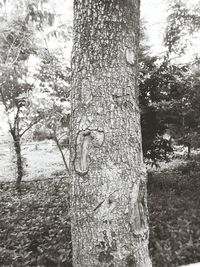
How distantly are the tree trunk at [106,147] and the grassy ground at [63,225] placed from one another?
9.39 ft

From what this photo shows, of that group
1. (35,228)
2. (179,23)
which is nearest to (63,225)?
(35,228)

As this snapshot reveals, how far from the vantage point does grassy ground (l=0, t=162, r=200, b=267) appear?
4359 millimetres

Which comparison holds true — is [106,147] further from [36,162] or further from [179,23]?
[36,162]

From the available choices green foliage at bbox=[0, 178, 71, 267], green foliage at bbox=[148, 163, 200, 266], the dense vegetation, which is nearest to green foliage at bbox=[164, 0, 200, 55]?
the dense vegetation

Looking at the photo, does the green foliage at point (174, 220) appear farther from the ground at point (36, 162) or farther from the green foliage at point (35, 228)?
the ground at point (36, 162)

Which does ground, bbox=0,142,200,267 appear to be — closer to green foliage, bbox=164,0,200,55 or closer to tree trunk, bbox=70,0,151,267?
tree trunk, bbox=70,0,151,267

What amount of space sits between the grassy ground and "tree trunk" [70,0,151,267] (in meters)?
2.86

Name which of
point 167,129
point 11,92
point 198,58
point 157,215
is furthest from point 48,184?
point 198,58

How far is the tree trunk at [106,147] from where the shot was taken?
162cm

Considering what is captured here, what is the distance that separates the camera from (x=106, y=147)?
64.3 inches

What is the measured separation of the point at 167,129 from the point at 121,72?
274 inches

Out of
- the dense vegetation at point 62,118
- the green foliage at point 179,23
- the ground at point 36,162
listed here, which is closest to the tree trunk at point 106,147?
the dense vegetation at point 62,118

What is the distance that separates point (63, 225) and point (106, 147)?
14.2ft

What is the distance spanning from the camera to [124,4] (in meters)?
1.70
